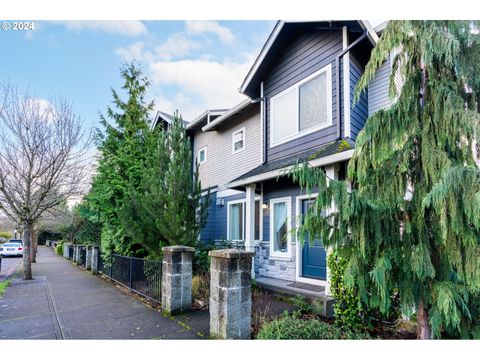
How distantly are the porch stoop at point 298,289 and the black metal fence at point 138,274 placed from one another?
2.35 meters

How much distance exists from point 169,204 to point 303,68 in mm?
4658

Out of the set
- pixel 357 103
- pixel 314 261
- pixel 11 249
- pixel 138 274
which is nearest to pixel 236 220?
pixel 138 274

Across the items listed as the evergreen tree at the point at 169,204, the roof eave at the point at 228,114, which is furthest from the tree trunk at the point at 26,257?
the roof eave at the point at 228,114

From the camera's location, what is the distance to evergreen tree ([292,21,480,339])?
2811mm

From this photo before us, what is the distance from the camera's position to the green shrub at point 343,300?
4.43 meters

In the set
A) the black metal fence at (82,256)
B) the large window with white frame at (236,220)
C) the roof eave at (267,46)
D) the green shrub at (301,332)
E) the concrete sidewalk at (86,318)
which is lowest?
the black metal fence at (82,256)

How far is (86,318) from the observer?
17.0 feet

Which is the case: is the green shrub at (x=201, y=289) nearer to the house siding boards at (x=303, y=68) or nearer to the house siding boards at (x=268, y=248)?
the house siding boards at (x=268, y=248)

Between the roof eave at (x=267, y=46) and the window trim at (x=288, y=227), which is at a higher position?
the roof eave at (x=267, y=46)

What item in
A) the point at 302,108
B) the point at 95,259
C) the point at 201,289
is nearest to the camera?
the point at 201,289

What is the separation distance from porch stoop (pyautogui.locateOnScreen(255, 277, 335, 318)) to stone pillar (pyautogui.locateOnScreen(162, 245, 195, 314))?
195 cm

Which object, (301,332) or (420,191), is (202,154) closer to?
(301,332)
